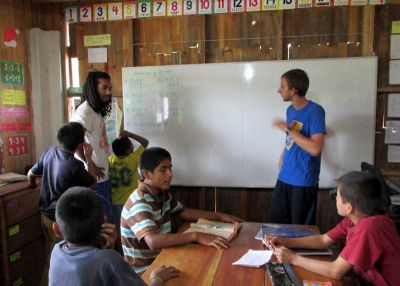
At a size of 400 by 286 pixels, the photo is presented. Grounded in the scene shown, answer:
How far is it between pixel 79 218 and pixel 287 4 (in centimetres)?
262

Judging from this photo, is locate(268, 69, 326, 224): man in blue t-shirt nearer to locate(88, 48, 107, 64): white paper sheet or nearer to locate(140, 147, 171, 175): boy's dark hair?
locate(140, 147, 171, 175): boy's dark hair

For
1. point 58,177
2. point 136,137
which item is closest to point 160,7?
point 136,137

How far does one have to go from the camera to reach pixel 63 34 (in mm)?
3410

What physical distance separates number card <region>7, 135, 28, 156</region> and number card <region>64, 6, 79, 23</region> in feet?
3.90

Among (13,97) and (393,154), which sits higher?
(13,97)

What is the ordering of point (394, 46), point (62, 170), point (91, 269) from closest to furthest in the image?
point (91, 269), point (62, 170), point (394, 46)

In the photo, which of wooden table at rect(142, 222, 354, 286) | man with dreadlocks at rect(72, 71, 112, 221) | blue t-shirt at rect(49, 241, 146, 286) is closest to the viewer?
blue t-shirt at rect(49, 241, 146, 286)

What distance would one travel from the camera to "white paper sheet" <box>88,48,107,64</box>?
3.35 m

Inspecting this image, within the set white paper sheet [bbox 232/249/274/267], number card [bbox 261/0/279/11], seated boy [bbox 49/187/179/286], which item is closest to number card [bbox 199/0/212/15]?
number card [bbox 261/0/279/11]

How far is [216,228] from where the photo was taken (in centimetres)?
177

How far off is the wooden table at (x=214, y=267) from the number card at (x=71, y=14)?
2.69m

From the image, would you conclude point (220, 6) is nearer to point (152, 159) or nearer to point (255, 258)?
point (152, 159)

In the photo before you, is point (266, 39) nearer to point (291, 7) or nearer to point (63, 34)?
point (291, 7)

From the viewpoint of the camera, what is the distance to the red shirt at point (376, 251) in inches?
50.6
